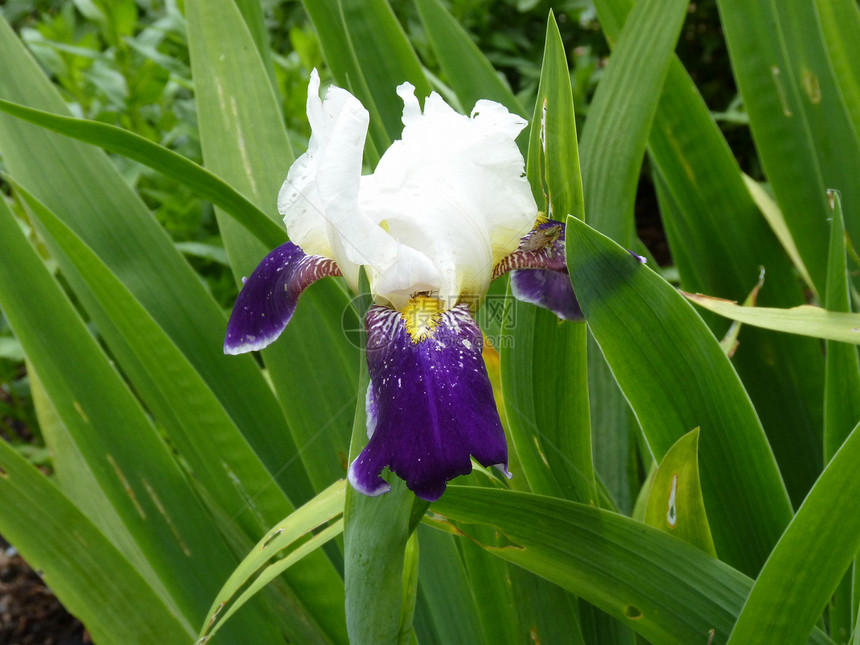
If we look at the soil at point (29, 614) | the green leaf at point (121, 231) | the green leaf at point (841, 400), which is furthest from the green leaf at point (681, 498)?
the soil at point (29, 614)

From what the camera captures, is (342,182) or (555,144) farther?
(555,144)

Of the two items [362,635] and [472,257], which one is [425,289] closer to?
[472,257]

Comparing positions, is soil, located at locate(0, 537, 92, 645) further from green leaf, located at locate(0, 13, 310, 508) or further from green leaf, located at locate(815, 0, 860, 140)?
green leaf, located at locate(815, 0, 860, 140)

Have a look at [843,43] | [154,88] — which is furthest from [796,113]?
[154,88]

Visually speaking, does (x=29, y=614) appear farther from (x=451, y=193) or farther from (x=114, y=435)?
(x=451, y=193)

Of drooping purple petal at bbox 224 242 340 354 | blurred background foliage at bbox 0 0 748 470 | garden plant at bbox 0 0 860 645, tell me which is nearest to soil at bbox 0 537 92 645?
blurred background foliage at bbox 0 0 748 470

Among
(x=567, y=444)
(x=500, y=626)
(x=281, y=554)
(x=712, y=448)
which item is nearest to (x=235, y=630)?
(x=281, y=554)
